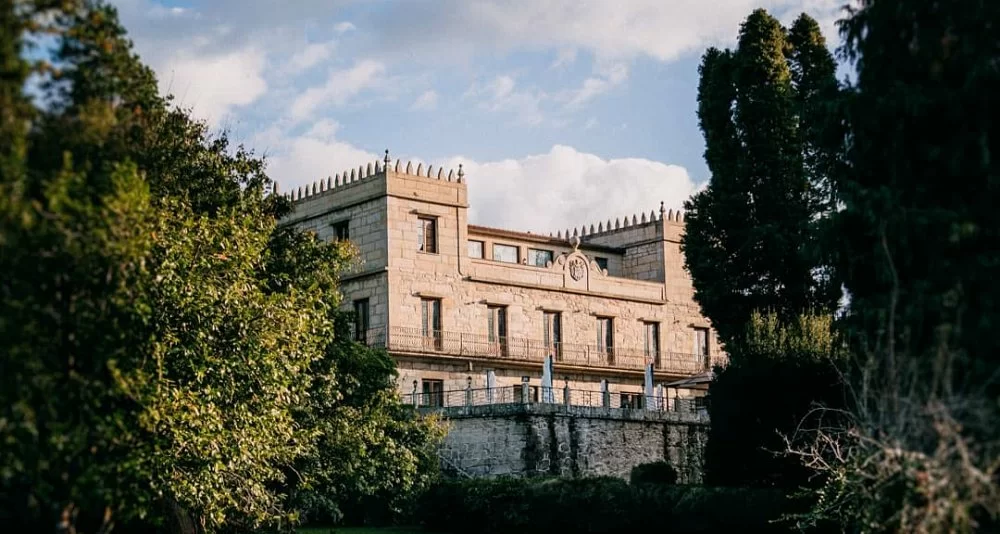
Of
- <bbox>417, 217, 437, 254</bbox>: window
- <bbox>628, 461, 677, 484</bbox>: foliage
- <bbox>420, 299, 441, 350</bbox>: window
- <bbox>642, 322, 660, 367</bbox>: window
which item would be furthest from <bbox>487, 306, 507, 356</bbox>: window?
<bbox>628, 461, 677, 484</bbox>: foliage

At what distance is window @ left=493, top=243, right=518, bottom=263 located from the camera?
5538cm

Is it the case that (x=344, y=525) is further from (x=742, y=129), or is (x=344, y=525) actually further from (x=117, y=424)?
(x=117, y=424)

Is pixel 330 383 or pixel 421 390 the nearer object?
pixel 330 383

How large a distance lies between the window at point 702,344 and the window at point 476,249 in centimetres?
1022

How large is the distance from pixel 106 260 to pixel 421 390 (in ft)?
110

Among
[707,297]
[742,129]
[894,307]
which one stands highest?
[742,129]

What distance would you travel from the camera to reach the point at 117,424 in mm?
17969

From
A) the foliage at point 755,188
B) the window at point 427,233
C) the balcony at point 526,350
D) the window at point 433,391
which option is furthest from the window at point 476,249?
the foliage at point 755,188

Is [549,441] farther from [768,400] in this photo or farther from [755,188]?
[755,188]

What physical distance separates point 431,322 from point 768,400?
16667mm

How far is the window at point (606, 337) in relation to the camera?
2190 inches

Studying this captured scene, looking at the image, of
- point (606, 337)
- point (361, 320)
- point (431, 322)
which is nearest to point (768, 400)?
point (431, 322)

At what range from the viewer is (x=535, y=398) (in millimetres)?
53281

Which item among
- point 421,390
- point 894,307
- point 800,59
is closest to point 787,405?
point 800,59
